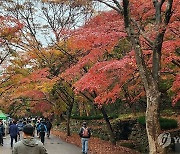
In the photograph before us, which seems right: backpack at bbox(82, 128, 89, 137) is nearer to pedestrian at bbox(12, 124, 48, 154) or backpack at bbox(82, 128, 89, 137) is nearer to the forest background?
the forest background

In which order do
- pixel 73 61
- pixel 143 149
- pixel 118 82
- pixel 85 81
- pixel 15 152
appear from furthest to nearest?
pixel 73 61
pixel 143 149
pixel 118 82
pixel 85 81
pixel 15 152

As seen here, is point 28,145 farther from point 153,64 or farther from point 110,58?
point 110,58

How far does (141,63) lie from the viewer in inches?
391

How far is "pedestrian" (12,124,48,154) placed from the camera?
535 cm

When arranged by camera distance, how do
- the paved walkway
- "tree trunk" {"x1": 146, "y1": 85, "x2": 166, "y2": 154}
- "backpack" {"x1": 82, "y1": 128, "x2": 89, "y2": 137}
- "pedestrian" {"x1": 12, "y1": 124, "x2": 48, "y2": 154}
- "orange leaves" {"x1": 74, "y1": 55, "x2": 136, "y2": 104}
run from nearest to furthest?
"pedestrian" {"x1": 12, "y1": 124, "x2": 48, "y2": 154}
"tree trunk" {"x1": 146, "y1": 85, "x2": 166, "y2": 154}
"orange leaves" {"x1": 74, "y1": 55, "x2": 136, "y2": 104}
"backpack" {"x1": 82, "y1": 128, "x2": 89, "y2": 137}
the paved walkway

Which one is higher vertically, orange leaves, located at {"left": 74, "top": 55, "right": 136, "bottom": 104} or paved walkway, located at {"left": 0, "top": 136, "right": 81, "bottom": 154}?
orange leaves, located at {"left": 74, "top": 55, "right": 136, "bottom": 104}

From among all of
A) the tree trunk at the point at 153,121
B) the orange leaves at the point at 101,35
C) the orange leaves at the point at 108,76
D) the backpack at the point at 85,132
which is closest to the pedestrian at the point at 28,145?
the tree trunk at the point at 153,121

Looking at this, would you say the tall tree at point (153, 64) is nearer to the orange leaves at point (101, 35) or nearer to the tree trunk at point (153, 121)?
the tree trunk at point (153, 121)

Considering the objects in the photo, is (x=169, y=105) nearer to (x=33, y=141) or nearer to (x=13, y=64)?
(x=13, y=64)

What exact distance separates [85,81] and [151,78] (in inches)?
169

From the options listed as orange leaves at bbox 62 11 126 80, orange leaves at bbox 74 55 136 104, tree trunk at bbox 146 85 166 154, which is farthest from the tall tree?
orange leaves at bbox 62 11 126 80

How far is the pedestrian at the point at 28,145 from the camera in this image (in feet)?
17.6

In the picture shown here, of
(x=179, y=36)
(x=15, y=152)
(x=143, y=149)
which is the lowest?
(x=143, y=149)

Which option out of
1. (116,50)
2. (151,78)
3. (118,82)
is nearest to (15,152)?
(151,78)
